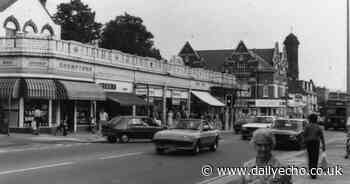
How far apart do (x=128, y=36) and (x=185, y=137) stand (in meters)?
58.7

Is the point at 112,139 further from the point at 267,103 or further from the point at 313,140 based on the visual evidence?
the point at 267,103

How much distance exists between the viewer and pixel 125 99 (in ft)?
133

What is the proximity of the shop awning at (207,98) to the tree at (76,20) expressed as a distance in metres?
26.0

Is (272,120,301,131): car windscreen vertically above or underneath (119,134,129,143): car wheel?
above

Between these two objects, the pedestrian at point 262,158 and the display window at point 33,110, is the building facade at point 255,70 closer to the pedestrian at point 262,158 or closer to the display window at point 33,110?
the display window at point 33,110

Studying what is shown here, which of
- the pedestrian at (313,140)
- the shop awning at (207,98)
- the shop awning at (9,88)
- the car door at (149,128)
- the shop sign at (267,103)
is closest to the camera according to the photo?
the pedestrian at (313,140)

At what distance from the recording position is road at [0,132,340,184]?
13.5 meters

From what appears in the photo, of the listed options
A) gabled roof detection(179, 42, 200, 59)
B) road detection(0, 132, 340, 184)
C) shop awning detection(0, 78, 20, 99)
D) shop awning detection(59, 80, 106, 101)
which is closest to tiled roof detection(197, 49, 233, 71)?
gabled roof detection(179, 42, 200, 59)

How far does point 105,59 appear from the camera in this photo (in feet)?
133

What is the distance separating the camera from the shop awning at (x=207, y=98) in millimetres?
56084

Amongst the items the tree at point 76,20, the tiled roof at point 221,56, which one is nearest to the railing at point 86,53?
the tree at point 76,20

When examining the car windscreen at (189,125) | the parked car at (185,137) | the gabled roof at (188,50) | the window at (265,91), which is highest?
the gabled roof at (188,50)

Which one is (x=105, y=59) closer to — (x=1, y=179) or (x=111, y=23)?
(x=1, y=179)

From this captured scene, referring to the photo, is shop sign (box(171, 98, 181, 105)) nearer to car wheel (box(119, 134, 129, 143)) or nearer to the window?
car wheel (box(119, 134, 129, 143))
